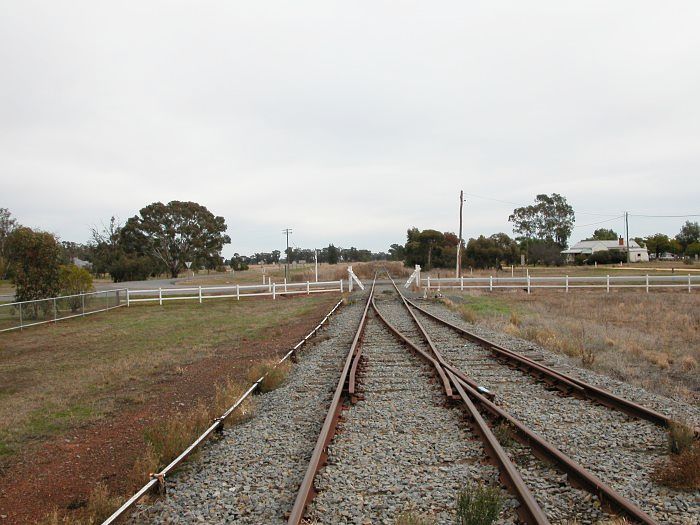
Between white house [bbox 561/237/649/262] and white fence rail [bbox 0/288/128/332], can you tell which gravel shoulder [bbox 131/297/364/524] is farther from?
white house [bbox 561/237/649/262]

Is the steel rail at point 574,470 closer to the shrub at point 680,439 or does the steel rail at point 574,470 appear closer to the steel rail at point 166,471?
the shrub at point 680,439

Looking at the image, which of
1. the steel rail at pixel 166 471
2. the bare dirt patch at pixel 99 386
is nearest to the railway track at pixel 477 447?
the steel rail at pixel 166 471

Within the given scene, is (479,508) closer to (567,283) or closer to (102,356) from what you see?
(102,356)

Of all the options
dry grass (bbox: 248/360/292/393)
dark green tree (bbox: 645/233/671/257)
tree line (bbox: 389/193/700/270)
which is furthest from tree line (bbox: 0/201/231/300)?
dark green tree (bbox: 645/233/671/257)

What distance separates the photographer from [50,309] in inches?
920

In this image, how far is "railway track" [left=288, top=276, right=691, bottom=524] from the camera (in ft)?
15.3

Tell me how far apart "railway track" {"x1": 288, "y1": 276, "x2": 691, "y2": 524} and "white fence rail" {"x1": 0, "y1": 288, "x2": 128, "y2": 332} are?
1610cm

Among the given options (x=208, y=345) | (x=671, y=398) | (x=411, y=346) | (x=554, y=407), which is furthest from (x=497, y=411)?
(x=208, y=345)

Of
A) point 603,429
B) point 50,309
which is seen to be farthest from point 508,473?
point 50,309

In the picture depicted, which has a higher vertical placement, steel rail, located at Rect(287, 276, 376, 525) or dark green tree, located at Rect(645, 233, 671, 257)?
dark green tree, located at Rect(645, 233, 671, 257)

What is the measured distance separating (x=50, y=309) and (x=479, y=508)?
23.5 m

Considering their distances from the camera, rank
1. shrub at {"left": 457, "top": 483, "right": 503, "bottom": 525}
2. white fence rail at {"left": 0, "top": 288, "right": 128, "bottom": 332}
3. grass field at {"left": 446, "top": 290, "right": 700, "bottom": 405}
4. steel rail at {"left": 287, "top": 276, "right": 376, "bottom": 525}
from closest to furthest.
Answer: shrub at {"left": 457, "top": 483, "right": 503, "bottom": 525}, steel rail at {"left": 287, "top": 276, "right": 376, "bottom": 525}, grass field at {"left": 446, "top": 290, "right": 700, "bottom": 405}, white fence rail at {"left": 0, "top": 288, "right": 128, "bottom": 332}

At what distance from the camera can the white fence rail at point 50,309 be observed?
68.3 feet

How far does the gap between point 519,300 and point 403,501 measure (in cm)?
2595
